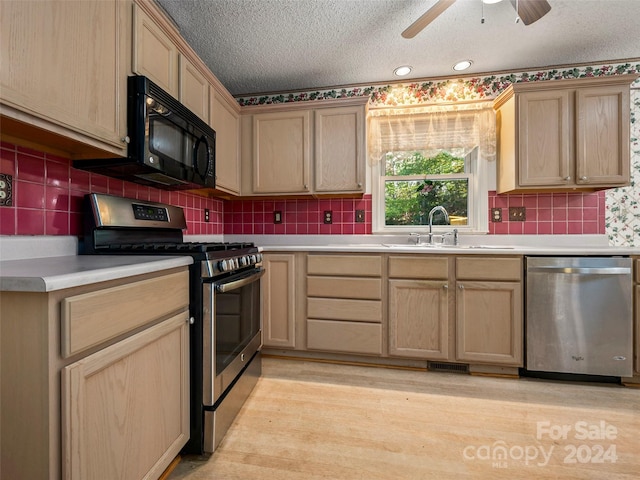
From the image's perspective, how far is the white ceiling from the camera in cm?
180

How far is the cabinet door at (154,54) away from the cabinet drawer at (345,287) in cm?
155

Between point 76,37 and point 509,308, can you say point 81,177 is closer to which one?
point 76,37

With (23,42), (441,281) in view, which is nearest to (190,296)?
(23,42)

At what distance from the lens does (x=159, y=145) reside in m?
1.52

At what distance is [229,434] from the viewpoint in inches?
55.8

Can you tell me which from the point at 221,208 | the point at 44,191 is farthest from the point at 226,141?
the point at 44,191

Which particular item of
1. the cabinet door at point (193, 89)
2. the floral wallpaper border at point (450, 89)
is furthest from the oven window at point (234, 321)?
the floral wallpaper border at point (450, 89)

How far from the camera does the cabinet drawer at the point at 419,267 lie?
2.06 meters

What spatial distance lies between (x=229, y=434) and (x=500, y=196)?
267cm

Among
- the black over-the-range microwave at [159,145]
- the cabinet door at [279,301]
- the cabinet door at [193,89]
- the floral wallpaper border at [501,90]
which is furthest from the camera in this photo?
the floral wallpaper border at [501,90]

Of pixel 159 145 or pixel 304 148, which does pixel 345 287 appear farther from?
pixel 159 145

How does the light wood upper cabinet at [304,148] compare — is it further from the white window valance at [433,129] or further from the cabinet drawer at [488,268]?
the cabinet drawer at [488,268]

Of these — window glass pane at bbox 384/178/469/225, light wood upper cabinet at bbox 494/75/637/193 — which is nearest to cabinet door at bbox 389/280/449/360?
window glass pane at bbox 384/178/469/225

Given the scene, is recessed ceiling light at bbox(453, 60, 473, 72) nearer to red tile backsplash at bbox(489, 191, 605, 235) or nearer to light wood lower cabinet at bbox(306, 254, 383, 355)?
red tile backsplash at bbox(489, 191, 605, 235)
